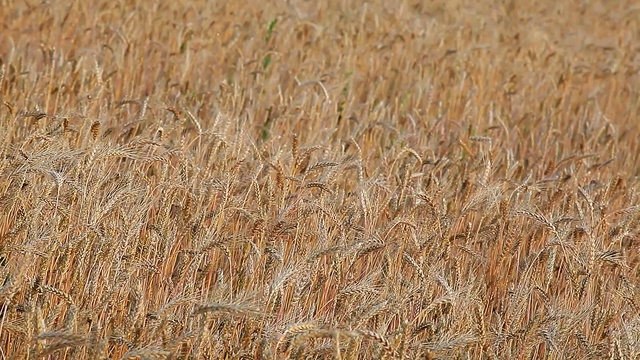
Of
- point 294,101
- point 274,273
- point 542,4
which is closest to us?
point 274,273

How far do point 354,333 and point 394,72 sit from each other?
4.07m

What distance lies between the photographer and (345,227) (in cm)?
292

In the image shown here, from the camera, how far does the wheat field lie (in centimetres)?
225

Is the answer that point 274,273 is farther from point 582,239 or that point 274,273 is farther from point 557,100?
point 557,100

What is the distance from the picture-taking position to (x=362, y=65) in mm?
5781

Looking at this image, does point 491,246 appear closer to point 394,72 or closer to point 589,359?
point 589,359

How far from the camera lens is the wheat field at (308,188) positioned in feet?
7.38

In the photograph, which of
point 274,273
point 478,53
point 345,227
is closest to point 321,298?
point 274,273

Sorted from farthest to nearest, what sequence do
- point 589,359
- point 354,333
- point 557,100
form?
point 557,100, point 589,359, point 354,333

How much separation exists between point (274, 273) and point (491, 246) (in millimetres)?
843

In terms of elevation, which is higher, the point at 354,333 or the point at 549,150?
the point at 354,333

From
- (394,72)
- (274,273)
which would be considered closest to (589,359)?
(274,273)

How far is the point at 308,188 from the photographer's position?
319 centimetres

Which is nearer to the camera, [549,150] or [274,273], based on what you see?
[274,273]
